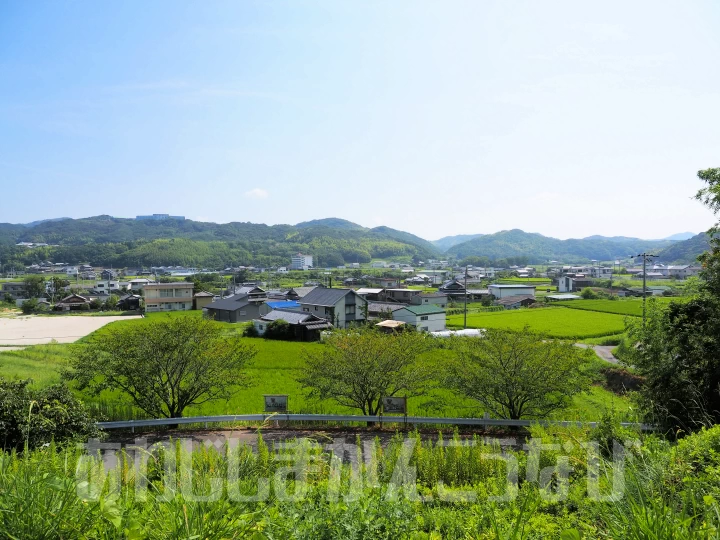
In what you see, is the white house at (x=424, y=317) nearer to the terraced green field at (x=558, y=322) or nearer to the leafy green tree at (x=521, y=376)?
the terraced green field at (x=558, y=322)

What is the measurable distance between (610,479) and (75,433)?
31.8 feet

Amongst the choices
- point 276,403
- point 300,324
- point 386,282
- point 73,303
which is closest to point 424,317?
point 300,324

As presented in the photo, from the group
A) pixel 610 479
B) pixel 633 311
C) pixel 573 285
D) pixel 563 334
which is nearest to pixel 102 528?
pixel 610 479

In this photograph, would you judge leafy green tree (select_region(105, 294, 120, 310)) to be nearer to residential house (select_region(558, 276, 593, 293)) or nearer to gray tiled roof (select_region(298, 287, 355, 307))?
gray tiled roof (select_region(298, 287, 355, 307))

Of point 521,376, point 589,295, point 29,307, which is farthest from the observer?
point 589,295

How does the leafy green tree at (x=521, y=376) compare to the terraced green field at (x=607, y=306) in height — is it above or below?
above

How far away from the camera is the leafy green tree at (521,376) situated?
1214 centimetres

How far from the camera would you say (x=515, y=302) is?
185 feet

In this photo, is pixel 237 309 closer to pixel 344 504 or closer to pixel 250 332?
pixel 250 332

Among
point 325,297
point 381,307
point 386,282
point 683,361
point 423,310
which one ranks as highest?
point 683,361

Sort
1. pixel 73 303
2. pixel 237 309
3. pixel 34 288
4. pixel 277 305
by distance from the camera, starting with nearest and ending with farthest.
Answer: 1. pixel 237 309
2. pixel 277 305
3. pixel 73 303
4. pixel 34 288

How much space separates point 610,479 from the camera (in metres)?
3.27

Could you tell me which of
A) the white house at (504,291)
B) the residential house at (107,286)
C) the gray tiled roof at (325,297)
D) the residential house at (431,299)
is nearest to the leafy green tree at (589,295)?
the white house at (504,291)

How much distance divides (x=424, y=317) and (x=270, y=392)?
2470 centimetres
